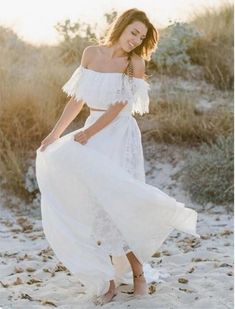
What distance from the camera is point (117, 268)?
13.6ft

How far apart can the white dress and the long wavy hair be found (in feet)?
0.54

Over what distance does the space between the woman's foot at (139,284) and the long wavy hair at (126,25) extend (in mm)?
1081

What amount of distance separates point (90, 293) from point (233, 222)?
8.81 ft

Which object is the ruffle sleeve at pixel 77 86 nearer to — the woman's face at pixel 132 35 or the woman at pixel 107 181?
the woman at pixel 107 181

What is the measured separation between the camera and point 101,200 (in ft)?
12.6

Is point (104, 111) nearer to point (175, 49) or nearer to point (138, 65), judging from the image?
point (138, 65)

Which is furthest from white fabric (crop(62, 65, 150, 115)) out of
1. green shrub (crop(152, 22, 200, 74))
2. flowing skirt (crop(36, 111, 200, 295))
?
green shrub (crop(152, 22, 200, 74))


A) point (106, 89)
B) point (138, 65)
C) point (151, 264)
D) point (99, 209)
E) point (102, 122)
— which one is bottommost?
point (151, 264)

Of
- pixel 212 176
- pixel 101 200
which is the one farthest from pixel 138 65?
pixel 212 176

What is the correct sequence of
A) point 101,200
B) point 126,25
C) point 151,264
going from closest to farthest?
1. point 101,200
2. point 126,25
3. point 151,264

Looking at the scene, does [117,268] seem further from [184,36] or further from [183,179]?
[184,36]

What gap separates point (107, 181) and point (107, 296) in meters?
0.62

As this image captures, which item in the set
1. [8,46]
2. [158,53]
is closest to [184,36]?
[158,53]

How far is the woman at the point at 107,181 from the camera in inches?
151
